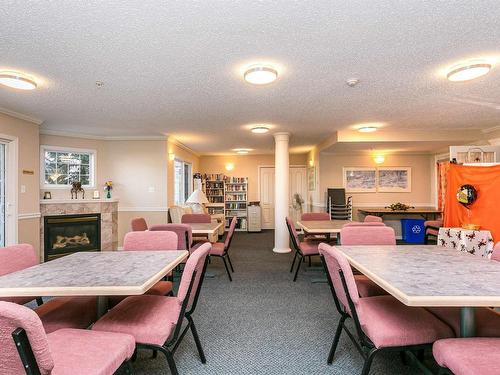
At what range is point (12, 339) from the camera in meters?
0.93

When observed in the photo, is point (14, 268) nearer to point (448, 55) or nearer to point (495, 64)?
point (448, 55)

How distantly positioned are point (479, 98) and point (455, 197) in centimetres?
162

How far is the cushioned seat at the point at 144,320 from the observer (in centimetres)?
149

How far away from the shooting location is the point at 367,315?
1.63 metres

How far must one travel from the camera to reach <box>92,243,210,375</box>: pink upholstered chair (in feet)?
4.89

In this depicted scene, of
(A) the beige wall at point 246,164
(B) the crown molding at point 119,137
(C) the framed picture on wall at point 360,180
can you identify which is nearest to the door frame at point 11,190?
(B) the crown molding at point 119,137

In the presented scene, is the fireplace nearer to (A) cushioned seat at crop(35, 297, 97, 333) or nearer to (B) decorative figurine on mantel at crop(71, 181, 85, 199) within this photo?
(B) decorative figurine on mantel at crop(71, 181, 85, 199)

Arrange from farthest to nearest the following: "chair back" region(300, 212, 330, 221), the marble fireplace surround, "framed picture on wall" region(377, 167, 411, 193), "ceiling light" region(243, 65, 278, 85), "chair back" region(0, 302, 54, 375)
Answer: "framed picture on wall" region(377, 167, 411, 193) < the marble fireplace surround < "chair back" region(300, 212, 330, 221) < "ceiling light" region(243, 65, 278, 85) < "chair back" region(0, 302, 54, 375)

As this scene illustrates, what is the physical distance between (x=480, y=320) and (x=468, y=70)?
7.34 ft

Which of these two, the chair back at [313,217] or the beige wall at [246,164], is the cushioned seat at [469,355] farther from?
the beige wall at [246,164]

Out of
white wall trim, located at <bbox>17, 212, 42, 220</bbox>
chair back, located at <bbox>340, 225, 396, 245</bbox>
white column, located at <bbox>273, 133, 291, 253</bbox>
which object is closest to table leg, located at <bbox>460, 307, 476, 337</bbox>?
chair back, located at <bbox>340, 225, 396, 245</bbox>

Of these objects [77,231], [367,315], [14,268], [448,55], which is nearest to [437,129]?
[448,55]

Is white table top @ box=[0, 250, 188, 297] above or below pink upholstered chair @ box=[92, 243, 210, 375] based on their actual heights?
above

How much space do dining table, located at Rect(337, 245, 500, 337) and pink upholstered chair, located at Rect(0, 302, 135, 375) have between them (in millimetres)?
1344
